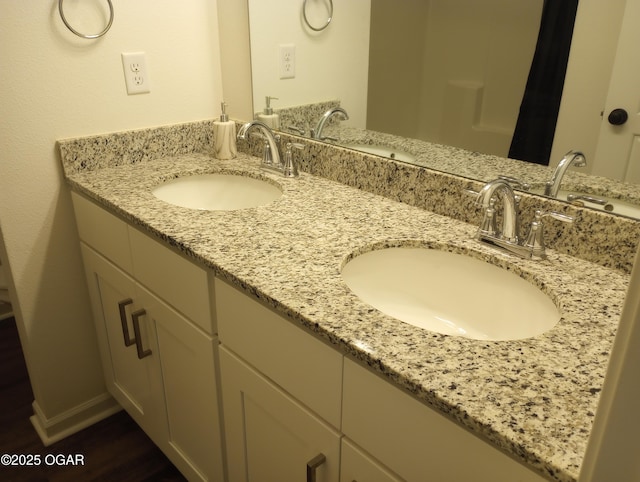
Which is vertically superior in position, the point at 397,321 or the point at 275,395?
the point at 397,321

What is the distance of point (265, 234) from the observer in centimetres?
106

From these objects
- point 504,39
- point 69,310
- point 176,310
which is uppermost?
point 504,39

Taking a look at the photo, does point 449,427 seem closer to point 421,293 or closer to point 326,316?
point 326,316

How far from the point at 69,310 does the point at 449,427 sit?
1.35 meters

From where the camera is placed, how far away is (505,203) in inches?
38.7

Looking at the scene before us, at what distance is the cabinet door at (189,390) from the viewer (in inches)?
43.1

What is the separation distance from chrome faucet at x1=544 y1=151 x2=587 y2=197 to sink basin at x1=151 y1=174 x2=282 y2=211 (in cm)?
75

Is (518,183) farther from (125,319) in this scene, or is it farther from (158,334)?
(125,319)

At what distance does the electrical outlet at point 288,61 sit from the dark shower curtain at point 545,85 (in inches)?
31.1

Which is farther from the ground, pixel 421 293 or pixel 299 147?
pixel 299 147

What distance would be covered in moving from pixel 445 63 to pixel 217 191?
796mm

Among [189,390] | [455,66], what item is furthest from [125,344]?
[455,66]

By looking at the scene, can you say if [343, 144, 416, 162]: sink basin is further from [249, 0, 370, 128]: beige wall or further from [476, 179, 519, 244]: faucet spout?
[476, 179, 519, 244]: faucet spout

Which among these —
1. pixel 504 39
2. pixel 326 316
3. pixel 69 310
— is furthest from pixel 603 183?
pixel 69 310
